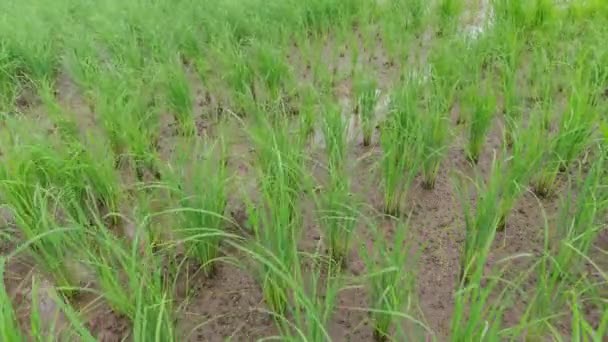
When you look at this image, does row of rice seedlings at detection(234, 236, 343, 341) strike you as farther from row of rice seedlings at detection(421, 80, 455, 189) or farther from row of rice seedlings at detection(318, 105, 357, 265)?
row of rice seedlings at detection(421, 80, 455, 189)

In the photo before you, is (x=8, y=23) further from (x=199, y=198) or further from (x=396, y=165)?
(x=396, y=165)

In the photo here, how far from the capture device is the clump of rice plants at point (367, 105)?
1959mm

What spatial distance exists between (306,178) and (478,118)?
0.80 metres

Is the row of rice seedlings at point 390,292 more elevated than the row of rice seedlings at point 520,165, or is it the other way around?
the row of rice seedlings at point 520,165

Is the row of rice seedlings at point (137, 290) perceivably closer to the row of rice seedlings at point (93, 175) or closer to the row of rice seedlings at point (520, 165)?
the row of rice seedlings at point (93, 175)

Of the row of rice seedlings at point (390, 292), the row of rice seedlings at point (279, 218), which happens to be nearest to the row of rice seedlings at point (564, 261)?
the row of rice seedlings at point (390, 292)

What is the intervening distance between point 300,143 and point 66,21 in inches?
86.4

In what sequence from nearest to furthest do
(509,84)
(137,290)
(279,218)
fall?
(137,290) → (279,218) → (509,84)

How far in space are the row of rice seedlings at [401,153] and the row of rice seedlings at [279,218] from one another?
0.29 meters

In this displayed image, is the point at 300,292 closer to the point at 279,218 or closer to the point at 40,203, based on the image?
the point at 279,218

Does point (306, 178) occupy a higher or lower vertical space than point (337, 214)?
higher

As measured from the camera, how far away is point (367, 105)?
1.96m

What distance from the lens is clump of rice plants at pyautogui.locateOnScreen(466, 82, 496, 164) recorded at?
180 cm

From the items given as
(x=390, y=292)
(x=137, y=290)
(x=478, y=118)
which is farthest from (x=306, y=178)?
(x=478, y=118)
